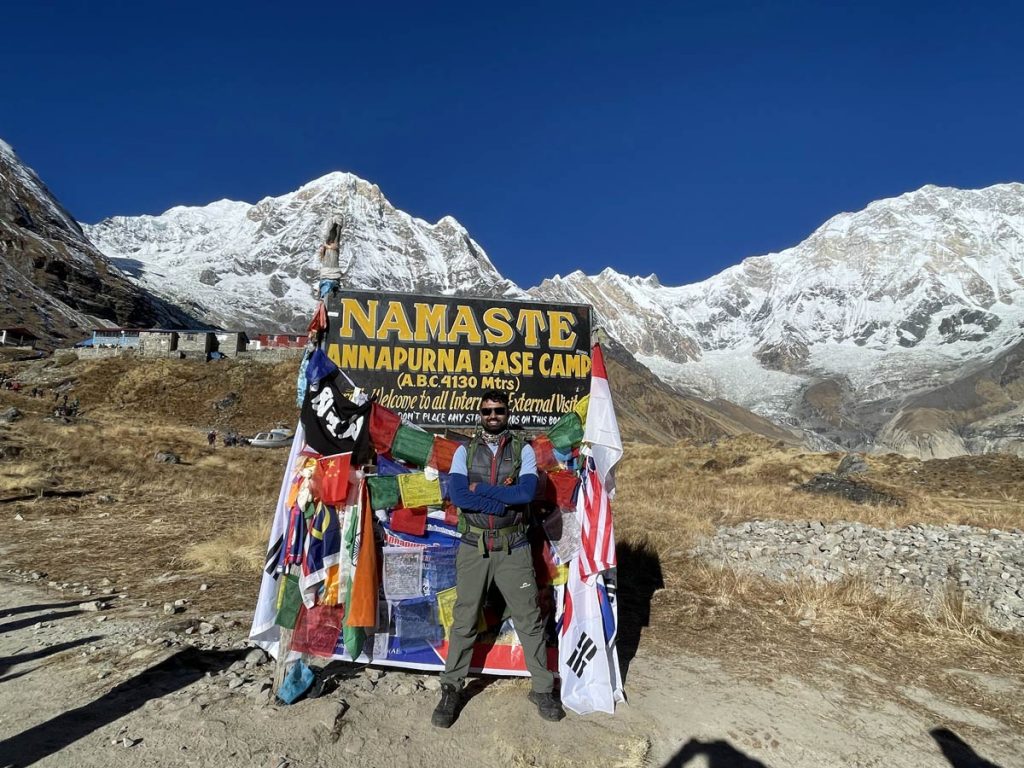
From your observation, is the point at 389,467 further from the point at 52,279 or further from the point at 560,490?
the point at 52,279

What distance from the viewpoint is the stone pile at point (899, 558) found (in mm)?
7777

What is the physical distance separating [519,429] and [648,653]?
104 inches

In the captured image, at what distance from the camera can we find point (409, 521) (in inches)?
227

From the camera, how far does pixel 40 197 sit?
5635 inches

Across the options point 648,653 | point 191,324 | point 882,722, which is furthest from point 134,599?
point 191,324

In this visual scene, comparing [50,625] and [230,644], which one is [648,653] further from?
[50,625]

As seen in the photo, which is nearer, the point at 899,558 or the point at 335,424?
the point at 335,424

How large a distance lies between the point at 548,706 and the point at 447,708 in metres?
0.81

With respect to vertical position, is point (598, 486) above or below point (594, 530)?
above

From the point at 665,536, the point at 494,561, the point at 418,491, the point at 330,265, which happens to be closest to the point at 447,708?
the point at 494,561

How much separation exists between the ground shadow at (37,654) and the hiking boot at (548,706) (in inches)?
169

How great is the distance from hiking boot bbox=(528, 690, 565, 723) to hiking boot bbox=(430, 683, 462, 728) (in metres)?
0.65

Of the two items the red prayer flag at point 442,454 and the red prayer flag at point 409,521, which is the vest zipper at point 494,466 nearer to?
the red prayer flag at point 442,454

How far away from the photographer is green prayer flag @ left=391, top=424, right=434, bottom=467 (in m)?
5.65
